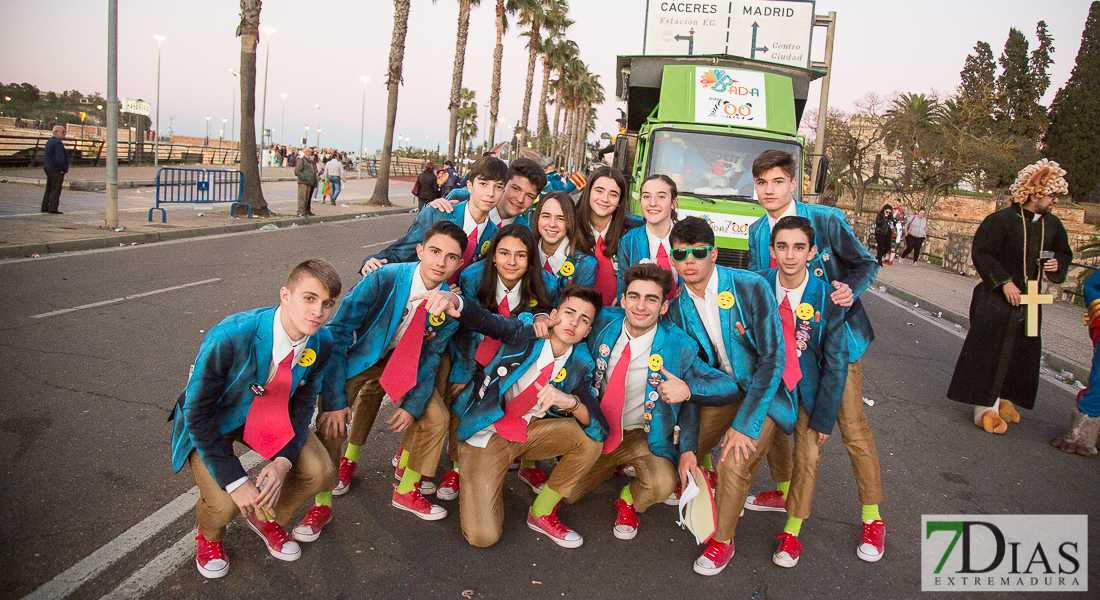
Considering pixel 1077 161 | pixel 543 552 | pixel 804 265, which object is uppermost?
pixel 1077 161

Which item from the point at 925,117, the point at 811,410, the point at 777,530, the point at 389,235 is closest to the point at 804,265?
the point at 811,410

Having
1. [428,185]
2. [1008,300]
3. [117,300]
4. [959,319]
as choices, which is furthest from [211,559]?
[428,185]

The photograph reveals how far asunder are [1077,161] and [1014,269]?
48.0 m

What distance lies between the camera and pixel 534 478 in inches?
161

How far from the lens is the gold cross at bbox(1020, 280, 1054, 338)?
549 centimetres

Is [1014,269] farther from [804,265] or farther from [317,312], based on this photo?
[317,312]

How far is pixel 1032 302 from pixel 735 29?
27.4ft

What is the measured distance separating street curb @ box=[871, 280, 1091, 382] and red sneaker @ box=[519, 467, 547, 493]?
7.00 m

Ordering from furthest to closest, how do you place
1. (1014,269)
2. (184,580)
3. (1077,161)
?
1. (1077,161)
2. (1014,269)
3. (184,580)

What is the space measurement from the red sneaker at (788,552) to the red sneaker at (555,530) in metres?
0.98

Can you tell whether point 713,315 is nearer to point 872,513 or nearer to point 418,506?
point 872,513

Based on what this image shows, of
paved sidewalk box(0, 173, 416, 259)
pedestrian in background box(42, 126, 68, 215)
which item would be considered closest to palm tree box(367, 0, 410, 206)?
paved sidewalk box(0, 173, 416, 259)

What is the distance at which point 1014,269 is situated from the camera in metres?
5.69

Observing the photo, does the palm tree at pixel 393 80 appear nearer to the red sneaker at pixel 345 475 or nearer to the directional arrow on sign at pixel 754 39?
the directional arrow on sign at pixel 754 39
